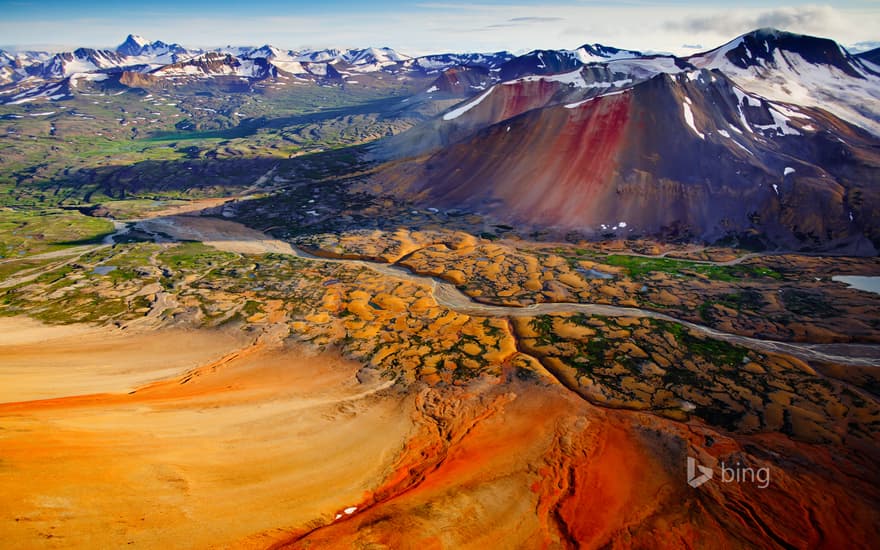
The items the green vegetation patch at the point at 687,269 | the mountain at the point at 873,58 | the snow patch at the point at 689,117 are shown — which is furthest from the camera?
the mountain at the point at 873,58

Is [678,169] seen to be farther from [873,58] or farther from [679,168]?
[873,58]

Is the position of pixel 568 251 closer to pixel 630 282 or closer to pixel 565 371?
pixel 630 282

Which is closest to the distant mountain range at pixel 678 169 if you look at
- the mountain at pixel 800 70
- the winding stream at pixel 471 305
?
the mountain at pixel 800 70

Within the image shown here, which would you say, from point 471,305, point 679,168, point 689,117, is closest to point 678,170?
point 679,168

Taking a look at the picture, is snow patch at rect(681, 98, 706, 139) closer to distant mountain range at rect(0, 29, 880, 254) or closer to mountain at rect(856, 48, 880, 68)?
distant mountain range at rect(0, 29, 880, 254)

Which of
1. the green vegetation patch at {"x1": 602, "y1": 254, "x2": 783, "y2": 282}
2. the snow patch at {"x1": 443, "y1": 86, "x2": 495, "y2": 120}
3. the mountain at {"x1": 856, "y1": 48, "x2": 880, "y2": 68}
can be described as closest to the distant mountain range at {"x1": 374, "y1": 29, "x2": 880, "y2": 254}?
the green vegetation patch at {"x1": 602, "y1": 254, "x2": 783, "y2": 282}

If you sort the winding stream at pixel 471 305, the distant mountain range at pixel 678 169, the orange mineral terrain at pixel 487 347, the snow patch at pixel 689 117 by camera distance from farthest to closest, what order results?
the snow patch at pixel 689 117 → the distant mountain range at pixel 678 169 → the winding stream at pixel 471 305 → the orange mineral terrain at pixel 487 347

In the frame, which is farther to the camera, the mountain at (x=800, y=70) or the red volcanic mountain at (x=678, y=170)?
the mountain at (x=800, y=70)

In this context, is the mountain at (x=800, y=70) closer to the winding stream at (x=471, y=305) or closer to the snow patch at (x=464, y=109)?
the snow patch at (x=464, y=109)
